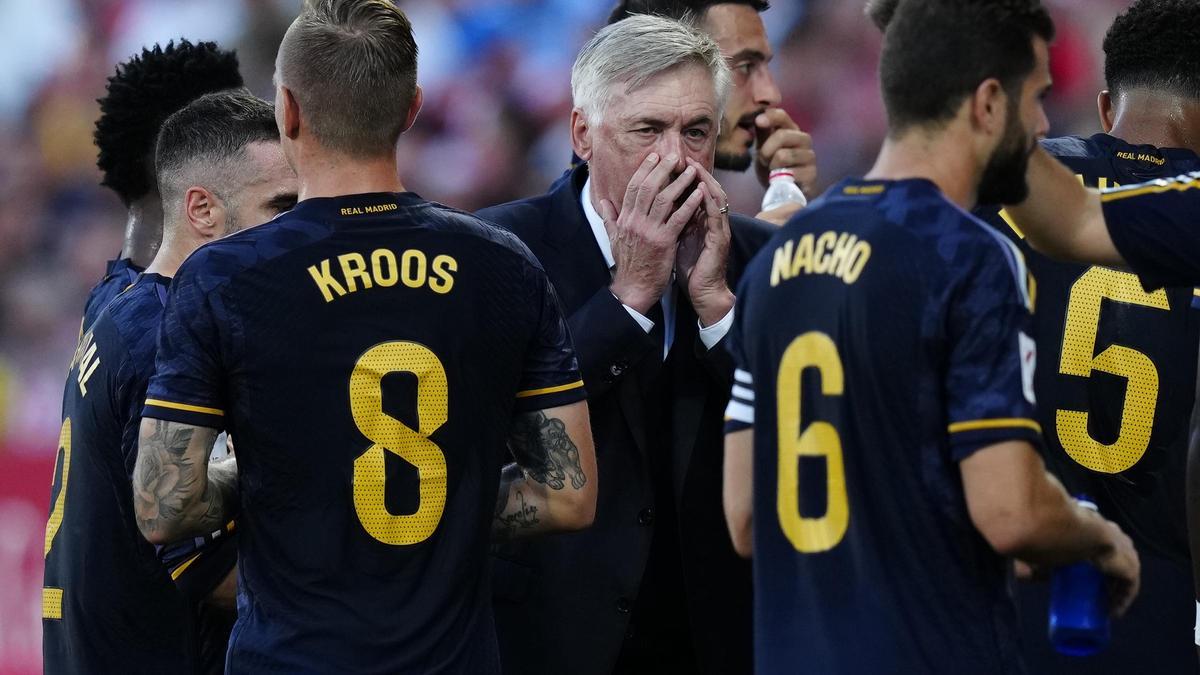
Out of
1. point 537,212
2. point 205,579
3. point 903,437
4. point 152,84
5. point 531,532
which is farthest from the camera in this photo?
point 152,84

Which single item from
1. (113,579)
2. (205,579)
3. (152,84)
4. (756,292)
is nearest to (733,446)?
(756,292)

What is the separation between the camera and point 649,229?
385 centimetres

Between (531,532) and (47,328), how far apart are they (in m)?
6.31

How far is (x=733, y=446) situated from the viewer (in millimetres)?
2908

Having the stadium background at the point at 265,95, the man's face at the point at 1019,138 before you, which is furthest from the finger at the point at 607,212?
the stadium background at the point at 265,95

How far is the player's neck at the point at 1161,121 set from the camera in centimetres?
448

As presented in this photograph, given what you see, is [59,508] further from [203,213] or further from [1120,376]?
[1120,376]

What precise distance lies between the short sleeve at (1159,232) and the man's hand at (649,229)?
1072 mm

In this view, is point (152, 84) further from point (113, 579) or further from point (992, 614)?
point (992, 614)

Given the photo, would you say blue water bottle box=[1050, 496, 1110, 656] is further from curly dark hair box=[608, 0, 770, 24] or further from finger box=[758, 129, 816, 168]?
curly dark hair box=[608, 0, 770, 24]

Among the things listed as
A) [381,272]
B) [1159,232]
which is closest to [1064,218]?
[1159,232]

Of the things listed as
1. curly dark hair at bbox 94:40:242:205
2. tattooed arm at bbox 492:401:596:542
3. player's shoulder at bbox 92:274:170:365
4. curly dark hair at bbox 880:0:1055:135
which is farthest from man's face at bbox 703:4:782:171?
curly dark hair at bbox 880:0:1055:135

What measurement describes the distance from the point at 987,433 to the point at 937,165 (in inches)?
20.6

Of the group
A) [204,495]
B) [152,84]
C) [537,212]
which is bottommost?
[204,495]
